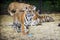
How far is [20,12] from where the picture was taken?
5.03 feet

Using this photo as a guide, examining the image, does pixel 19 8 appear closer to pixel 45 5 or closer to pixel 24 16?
pixel 24 16

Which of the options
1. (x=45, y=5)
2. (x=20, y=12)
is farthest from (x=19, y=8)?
(x=45, y=5)

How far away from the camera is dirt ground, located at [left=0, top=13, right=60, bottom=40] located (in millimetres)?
1476

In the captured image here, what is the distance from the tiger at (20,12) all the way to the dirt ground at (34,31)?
0.04 metres

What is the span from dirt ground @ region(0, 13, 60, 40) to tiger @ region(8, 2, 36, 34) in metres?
0.04

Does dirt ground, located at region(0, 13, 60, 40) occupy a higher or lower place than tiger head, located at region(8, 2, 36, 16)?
A: lower

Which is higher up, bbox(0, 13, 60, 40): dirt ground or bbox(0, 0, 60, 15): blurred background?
bbox(0, 0, 60, 15): blurred background

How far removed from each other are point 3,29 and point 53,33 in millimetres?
400

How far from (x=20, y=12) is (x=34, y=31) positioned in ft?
0.63

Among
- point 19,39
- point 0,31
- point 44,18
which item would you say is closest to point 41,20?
point 44,18

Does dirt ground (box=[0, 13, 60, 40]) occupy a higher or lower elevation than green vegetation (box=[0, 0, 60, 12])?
lower

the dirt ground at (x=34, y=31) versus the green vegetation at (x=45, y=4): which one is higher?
the green vegetation at (x=45, y=4)

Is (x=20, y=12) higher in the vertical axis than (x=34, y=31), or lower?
higher

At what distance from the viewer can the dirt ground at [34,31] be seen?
1476 millimetres
